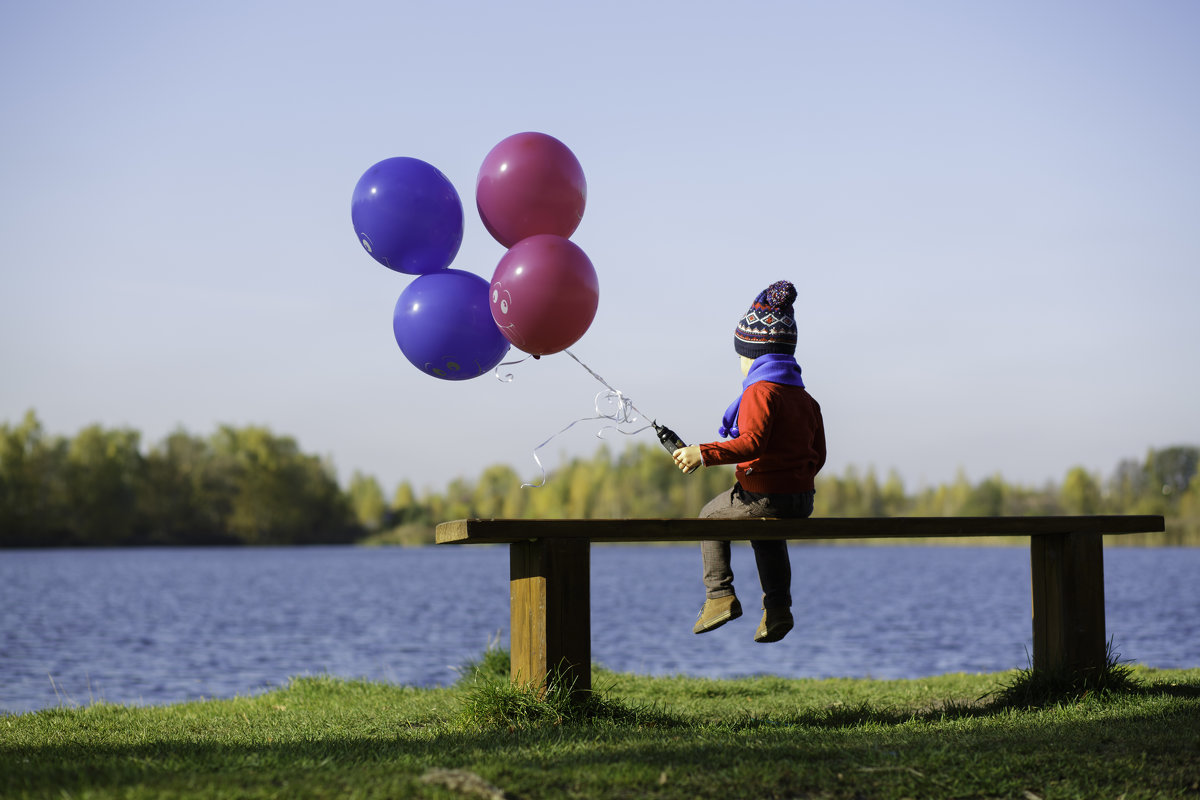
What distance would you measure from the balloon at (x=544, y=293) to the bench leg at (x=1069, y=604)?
310 centimetres

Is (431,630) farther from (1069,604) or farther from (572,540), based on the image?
(572,540)

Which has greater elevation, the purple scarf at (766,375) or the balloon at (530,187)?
the balloon at (530,187)

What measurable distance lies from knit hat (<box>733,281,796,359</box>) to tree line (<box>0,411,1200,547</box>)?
5797cm

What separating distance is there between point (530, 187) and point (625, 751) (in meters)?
3.30

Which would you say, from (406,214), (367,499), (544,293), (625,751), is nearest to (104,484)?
(367,499)

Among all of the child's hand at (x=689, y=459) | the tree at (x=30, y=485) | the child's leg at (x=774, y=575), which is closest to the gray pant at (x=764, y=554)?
the child's leg at (x=774, y=575)

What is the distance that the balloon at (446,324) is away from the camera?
251 inches

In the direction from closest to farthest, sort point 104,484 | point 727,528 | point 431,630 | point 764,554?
point 727,528 < point 764,554 < point 431,630 < point 104,484

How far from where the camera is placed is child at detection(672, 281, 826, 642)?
19.1 ft

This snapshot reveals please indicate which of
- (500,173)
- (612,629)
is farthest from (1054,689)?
(612,629)

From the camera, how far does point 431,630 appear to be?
23797mm

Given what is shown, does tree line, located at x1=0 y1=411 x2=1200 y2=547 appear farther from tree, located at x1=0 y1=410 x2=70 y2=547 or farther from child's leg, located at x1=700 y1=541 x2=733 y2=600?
child's leg, located at x1=700 y1=541 x2=733 y2=600

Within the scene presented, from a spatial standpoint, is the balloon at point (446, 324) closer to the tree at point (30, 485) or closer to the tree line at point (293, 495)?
the tree line at point (293, 495)

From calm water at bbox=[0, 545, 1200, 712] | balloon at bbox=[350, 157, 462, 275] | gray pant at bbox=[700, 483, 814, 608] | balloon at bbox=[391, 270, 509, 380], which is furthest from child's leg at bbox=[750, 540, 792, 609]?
calm water at bbox=[0, 545, 1200, 712]
